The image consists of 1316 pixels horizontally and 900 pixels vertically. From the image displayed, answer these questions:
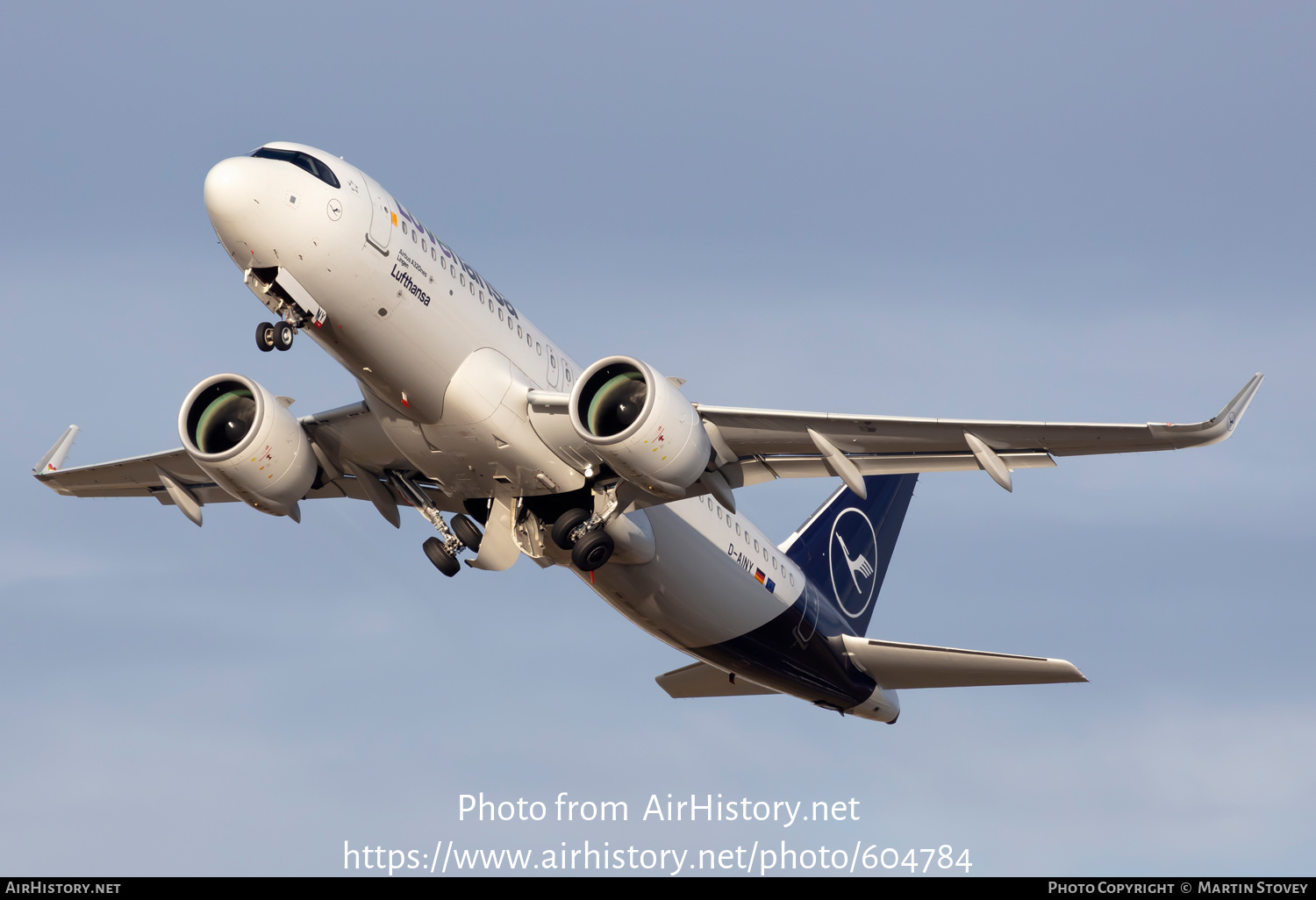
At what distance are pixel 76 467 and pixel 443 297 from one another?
11.7 metres

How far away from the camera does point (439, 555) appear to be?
24922 millimetres

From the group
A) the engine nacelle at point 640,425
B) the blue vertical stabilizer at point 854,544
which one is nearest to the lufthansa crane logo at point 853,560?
the blue vertical stabilizer at point 854,544

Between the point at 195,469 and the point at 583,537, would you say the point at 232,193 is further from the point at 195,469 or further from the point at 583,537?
the point at 195,469

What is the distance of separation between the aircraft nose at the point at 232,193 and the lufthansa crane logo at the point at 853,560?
1853 cm

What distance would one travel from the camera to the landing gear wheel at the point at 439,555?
24906 millimetres

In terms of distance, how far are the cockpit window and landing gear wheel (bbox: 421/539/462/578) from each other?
7.11m

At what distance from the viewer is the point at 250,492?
78.2 ft

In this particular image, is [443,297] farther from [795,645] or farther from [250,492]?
[795,645]

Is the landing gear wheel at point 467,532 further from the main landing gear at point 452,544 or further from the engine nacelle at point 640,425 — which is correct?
the engine nacelle at point 640,425

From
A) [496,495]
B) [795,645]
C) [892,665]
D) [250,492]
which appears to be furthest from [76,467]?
[892,665]

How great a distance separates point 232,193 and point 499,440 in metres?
5.66

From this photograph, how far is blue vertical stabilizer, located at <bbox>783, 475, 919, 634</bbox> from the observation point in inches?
1330

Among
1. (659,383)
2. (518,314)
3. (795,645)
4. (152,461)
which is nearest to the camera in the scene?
(659,383)

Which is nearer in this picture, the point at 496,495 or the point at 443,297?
the point at 443,297
